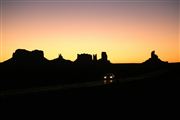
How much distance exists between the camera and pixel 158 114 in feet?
51.3

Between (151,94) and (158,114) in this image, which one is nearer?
(158,114)

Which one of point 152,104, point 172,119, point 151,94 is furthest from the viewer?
point 151,94

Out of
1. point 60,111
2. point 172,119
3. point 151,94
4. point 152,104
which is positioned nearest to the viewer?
point 172,119

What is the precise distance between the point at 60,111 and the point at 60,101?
2.46 meters

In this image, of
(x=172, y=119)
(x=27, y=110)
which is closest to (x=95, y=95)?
(x=27, y=110)

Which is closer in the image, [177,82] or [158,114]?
[158,114]

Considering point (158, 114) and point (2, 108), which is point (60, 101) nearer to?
point (2, 108)

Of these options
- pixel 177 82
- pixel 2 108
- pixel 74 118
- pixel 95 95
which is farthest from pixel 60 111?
pixel 177 82

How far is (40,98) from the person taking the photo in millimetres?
20203

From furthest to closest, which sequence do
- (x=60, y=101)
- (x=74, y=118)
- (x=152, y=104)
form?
1. (x=60, y=101)
2. (x=152, y=104)
3. (x=74, y=118)

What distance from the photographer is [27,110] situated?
17.1 meters

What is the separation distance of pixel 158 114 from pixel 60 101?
6.66 meters

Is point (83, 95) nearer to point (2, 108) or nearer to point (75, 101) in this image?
point (75, 101)

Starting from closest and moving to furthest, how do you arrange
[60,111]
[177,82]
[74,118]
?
1. [74,118]
2. [60,111]
3. [177,82]
